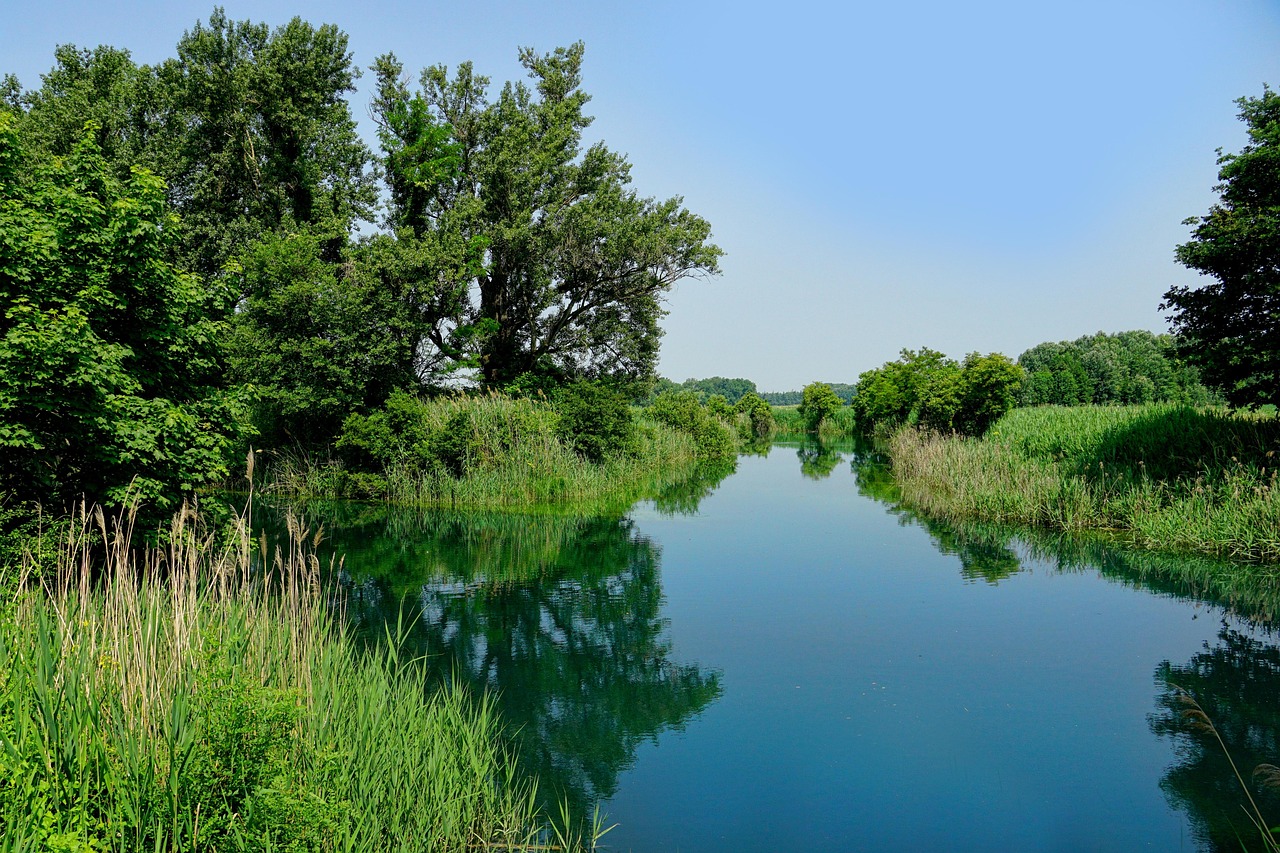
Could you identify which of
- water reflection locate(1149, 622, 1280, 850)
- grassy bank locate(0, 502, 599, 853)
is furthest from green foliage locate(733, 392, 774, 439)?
grassy bank locate(0, 502, 599, 853)

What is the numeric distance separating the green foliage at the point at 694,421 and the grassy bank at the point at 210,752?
2591 centimetres

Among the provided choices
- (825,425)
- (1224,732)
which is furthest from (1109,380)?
(1224,732)

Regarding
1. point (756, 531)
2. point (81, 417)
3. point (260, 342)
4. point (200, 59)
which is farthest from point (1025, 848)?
point (200, 59)

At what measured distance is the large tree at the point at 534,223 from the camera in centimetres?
2430

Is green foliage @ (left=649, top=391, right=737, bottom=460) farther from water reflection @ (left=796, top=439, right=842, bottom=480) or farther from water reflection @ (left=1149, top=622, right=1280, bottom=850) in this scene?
water reflection @ (left=1149, top=622, right=1280, bottom=850)

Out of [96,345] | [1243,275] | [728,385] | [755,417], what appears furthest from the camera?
[728,385]

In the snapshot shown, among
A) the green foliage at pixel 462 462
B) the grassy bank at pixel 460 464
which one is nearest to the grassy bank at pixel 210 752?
the grassy bank at pixel 460 464

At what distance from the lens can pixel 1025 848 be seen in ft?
15.3

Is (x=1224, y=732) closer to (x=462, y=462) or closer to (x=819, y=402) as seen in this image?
(x=462, y=462)

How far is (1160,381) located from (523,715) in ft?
204

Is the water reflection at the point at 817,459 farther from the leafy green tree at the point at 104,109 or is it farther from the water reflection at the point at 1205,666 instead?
the leafy green tree at the point at 104,109

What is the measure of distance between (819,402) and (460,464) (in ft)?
124

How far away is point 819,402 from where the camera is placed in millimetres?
52531

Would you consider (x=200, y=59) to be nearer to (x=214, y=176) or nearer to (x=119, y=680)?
(x=214, y=176)
